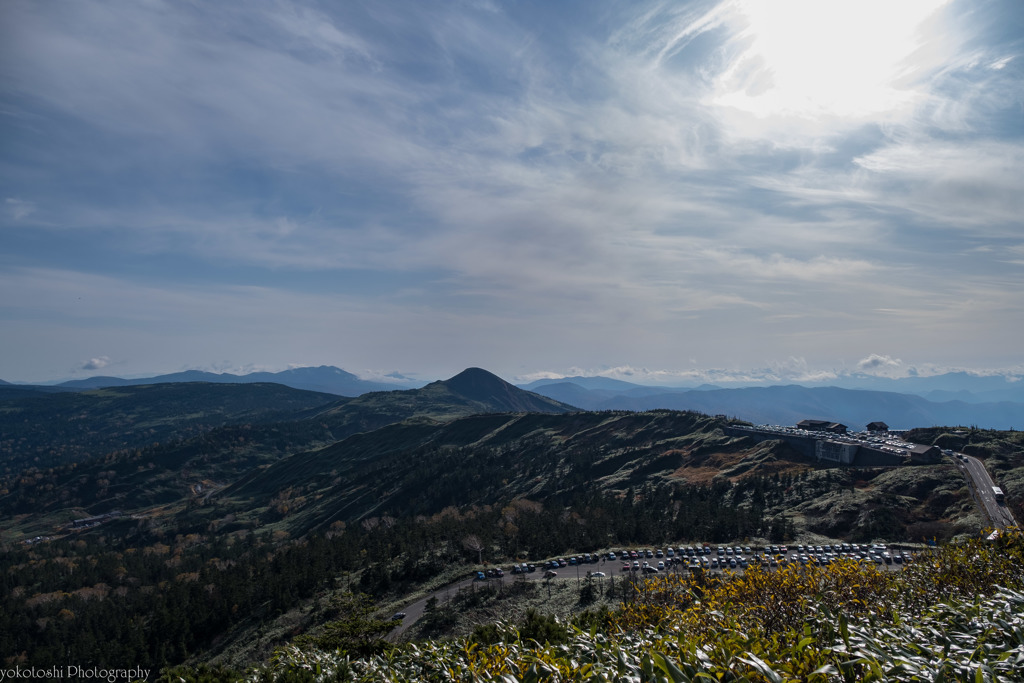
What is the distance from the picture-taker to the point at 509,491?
183m

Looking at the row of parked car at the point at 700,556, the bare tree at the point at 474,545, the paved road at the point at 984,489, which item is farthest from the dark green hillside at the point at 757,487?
the bare tree at the point at 474,545

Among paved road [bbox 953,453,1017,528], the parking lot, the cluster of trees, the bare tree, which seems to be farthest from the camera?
the cluster of trees

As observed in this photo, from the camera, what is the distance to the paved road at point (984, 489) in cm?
7175

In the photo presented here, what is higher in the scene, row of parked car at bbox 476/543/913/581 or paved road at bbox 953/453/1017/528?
paved road at bbox 953/453/1017/528

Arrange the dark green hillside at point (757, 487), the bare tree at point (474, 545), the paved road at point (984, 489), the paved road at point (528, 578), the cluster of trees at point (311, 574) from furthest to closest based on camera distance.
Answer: the dark green hillside at point (757, 487) < the cluster of trees at point (311, 574) < the bare tree at point (474, 545) < the paved road at point (984, 489) < the paved road at point (528, 578)

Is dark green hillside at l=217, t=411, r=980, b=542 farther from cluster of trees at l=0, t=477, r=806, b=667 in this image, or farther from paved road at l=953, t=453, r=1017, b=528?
cluster of trees at l=0, t=477, r=806, b=667

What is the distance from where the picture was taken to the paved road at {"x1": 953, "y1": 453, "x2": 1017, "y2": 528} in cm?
7175

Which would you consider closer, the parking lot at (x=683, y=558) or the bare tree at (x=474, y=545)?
the parking lot at (x=683, y=558)

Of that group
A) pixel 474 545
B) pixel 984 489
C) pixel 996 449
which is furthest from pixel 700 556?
pixel 996 449

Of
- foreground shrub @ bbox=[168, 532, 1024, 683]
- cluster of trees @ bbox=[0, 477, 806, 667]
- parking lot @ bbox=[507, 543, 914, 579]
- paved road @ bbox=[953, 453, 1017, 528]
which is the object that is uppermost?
foreground shrub @ bbox=[168, 532, 1024, 683]

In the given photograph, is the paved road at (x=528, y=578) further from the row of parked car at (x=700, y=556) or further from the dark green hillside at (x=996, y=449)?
the dark green hillside at (x=996, y=449)

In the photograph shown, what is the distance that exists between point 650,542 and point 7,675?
97580 millimetres

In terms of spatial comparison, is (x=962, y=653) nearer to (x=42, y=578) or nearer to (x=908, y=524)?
(x=908, y=524)

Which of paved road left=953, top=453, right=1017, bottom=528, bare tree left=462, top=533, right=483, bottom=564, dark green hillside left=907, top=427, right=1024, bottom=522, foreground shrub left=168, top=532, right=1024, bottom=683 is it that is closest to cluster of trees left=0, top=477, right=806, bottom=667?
bare tree left=462, top=533, right=483, bottom=564
